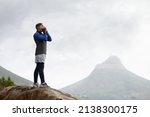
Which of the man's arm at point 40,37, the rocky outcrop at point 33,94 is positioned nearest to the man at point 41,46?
the man's arm at point 40,37

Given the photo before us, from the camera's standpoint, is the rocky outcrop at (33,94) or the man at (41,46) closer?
the rocky outcrop at (33,94)

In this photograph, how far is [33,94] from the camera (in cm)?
1802

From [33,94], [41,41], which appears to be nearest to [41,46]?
[41,41]

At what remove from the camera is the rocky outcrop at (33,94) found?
57.2 ft

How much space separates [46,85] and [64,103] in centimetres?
476

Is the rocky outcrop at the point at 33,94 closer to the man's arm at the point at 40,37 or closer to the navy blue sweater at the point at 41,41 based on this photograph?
the navy blue sweater at the point at 41,41

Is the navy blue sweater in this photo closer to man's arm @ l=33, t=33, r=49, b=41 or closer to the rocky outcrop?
man's arm @ l=33, t=33, r=49, b=41

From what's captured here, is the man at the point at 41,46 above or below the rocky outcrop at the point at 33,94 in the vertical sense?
above

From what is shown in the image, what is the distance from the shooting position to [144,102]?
45.0 ft

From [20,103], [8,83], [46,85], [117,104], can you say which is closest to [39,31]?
[46,85]

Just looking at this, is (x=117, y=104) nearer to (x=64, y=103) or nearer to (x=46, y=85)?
(x=64, y=103)

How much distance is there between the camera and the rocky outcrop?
17422 millimetres

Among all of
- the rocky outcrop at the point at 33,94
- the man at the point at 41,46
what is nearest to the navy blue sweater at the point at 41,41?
the man at the point at 41,46

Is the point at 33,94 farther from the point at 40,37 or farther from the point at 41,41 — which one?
the point at 40,37
